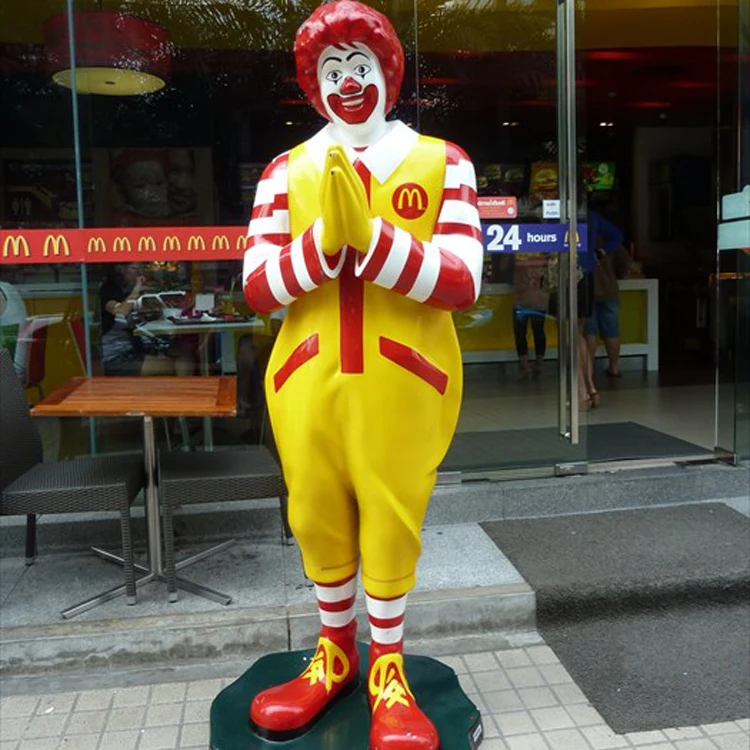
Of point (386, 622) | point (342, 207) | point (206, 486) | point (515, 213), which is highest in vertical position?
point (515, 213)

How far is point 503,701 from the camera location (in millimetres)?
3098

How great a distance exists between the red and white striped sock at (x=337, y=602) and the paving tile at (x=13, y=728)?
4.06ft

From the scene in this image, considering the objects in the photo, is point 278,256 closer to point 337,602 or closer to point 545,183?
point 337,602

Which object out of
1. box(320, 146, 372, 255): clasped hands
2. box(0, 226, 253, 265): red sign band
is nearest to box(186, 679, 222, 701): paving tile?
box(320, 146, 372, 255): clasped hands

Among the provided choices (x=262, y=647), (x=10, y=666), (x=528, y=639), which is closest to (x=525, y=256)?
(x=528, y=639)

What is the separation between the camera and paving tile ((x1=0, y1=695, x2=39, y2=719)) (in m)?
3.08

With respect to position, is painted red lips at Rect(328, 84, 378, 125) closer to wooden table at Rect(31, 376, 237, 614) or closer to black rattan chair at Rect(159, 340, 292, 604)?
wooden table at Rect(31, 376, 237, 614)

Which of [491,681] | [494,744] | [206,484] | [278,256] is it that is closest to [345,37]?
[278,256]

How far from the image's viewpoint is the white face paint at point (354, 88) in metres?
2.30

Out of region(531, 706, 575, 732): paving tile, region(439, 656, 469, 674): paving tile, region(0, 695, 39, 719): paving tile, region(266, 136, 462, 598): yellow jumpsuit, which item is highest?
region(266, 136, 462, 598): yellow jumpsuit

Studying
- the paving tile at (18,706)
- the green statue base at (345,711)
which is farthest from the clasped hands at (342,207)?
the paving tile at (18,706)

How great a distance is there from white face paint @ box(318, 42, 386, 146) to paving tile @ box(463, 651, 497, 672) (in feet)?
7.06

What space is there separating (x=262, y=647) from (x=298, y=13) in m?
3.82

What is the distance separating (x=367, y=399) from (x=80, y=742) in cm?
169
